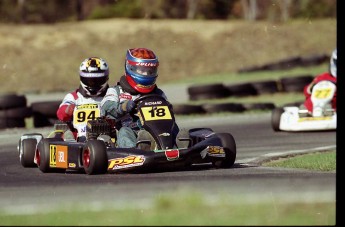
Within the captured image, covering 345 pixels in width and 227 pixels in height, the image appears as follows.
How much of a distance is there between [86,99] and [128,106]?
1124 millimetres

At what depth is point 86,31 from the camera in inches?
1427

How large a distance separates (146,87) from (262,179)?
7.09ft

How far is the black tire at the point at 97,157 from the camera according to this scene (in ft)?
31.3

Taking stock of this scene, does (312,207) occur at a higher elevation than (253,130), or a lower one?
higher

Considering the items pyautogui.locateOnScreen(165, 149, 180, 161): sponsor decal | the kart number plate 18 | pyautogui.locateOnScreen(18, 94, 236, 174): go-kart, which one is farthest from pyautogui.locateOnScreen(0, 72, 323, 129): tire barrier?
pyautogui.locateOnScreen(165, 149, 180, 161): sponsor decal

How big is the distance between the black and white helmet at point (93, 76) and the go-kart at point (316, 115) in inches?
180

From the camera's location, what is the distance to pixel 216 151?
10.0m

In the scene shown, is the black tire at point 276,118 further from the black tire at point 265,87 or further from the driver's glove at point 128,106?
the black tire at point 265,87

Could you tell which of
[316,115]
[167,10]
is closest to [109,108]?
[316,115]

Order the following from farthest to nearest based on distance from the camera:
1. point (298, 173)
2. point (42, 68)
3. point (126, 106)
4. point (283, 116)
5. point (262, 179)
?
point (42, 68) → point (283, 116) → point (126, 106) → point (298, 173) → point (262, 179)

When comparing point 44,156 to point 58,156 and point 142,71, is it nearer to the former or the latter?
point 58,156

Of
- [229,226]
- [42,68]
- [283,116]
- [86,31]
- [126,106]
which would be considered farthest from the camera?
[86,31]
